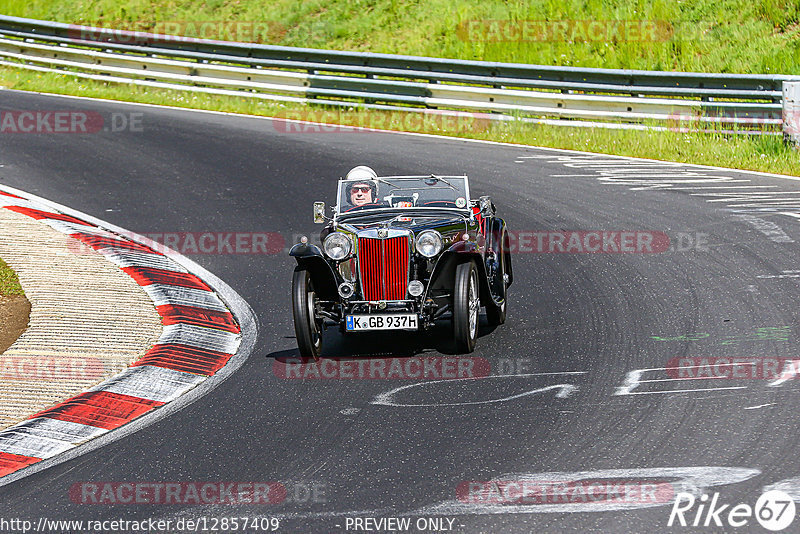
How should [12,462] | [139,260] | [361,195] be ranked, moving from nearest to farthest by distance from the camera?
[12,462] < [361,195] < [139,260]

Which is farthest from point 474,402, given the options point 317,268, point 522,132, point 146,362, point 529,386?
point 522,132

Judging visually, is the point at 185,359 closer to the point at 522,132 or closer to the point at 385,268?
the point at 385,268

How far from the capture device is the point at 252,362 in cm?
840

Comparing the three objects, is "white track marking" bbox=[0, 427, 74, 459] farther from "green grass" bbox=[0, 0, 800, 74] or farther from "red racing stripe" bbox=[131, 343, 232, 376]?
"green grass" bbox=[0, 0, 800, 74]

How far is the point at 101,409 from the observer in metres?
7.34

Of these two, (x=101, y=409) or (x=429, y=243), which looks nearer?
(x=101, y=409)

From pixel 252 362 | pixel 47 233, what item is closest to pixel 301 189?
pixel 47 233

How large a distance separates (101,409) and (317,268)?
203 cm

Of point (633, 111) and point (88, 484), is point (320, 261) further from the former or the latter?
point (633, 111)

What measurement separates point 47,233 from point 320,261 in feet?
16.0

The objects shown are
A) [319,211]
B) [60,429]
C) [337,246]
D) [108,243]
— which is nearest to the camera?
[60,429]

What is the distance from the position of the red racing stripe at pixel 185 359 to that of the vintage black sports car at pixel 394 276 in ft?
2.43

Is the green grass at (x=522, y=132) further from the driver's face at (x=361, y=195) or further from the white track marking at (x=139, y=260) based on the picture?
the white track marking at (x=139, y=260)

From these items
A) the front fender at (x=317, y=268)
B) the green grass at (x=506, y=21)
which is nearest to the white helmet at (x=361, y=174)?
the front fender at (x=317, y=268)
